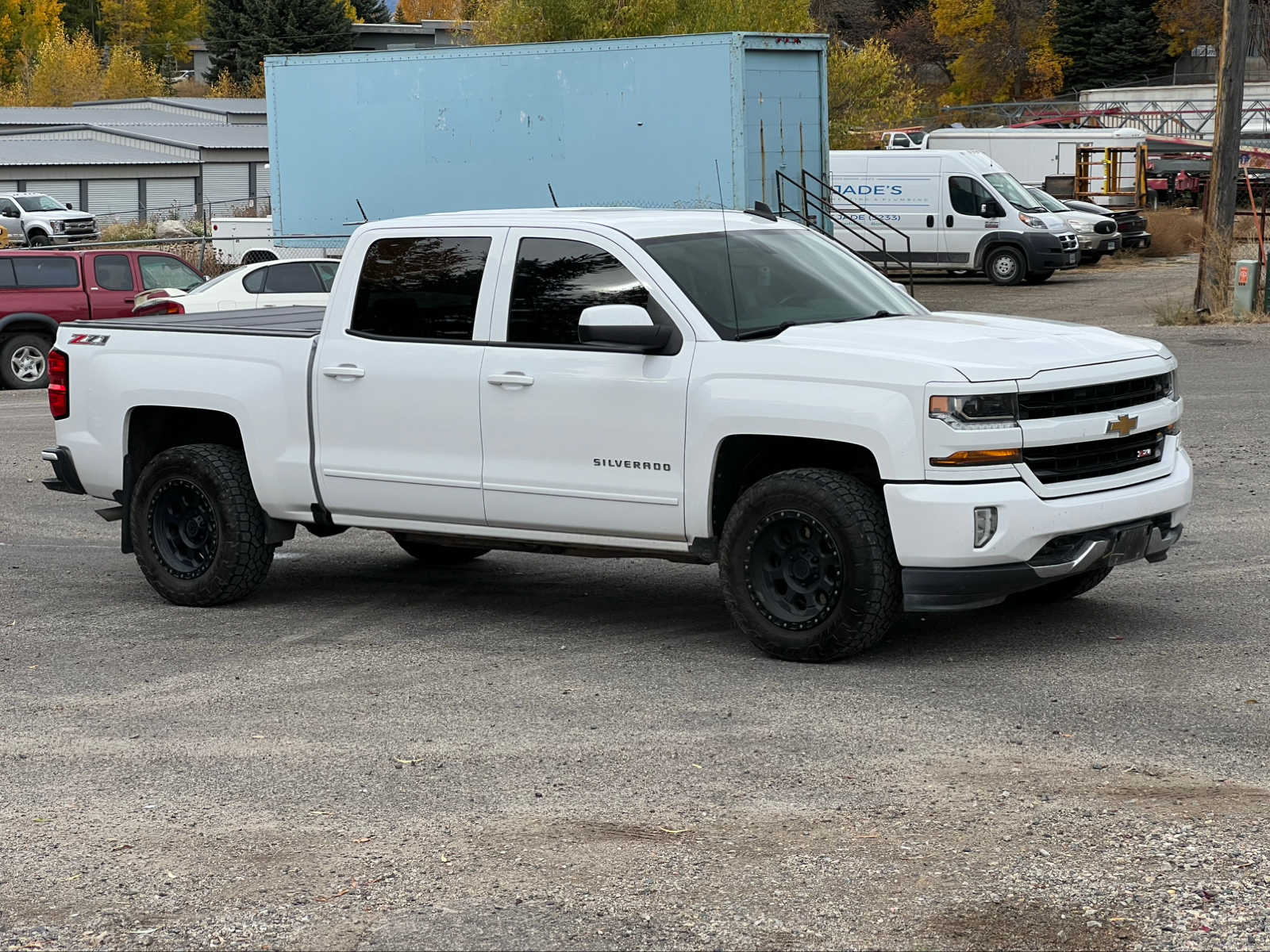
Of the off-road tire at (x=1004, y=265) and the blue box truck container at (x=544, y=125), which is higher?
the blue box truck container at (x=544, y=125)

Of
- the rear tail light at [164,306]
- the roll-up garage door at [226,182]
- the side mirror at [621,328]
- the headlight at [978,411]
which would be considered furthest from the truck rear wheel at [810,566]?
the roll-up garage door at [226,182]

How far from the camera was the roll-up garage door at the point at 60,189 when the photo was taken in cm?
6731

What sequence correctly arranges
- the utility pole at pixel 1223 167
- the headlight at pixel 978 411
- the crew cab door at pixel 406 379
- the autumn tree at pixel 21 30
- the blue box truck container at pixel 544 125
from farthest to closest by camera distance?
the autumn tree at pixel 21 30
the blue box truck container at pixel 544 125
the utility pole at pixel 1223 167
the crew cab door at pixel 406 379
the headlight at pixel 978 411

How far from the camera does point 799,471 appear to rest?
7.24 meters

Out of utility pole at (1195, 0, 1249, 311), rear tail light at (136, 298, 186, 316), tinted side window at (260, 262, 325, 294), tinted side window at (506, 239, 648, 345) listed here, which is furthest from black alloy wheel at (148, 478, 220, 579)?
utility pole at (1195, 0, 1249, 311)

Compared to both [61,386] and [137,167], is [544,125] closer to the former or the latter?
[61,386]

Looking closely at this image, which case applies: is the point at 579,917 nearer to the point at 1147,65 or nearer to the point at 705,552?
the point at 705,552

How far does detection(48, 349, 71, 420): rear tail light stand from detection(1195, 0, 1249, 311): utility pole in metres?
17.3

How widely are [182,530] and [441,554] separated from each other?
165cm

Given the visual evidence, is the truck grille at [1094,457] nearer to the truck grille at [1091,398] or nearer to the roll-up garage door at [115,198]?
the truck grille at [1091,398]

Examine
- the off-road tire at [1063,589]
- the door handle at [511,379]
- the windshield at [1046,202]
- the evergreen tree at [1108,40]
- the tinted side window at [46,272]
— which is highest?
the evergreen tree at [1108,40]

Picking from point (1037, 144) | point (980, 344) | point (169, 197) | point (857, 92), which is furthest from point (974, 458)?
point (169, 197)

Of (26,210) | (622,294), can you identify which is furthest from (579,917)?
(26,210)

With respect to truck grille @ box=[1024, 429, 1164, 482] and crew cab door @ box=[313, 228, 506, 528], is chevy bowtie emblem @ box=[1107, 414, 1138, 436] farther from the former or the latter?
crew cab door @ box=[313, 228, 506, 528]
